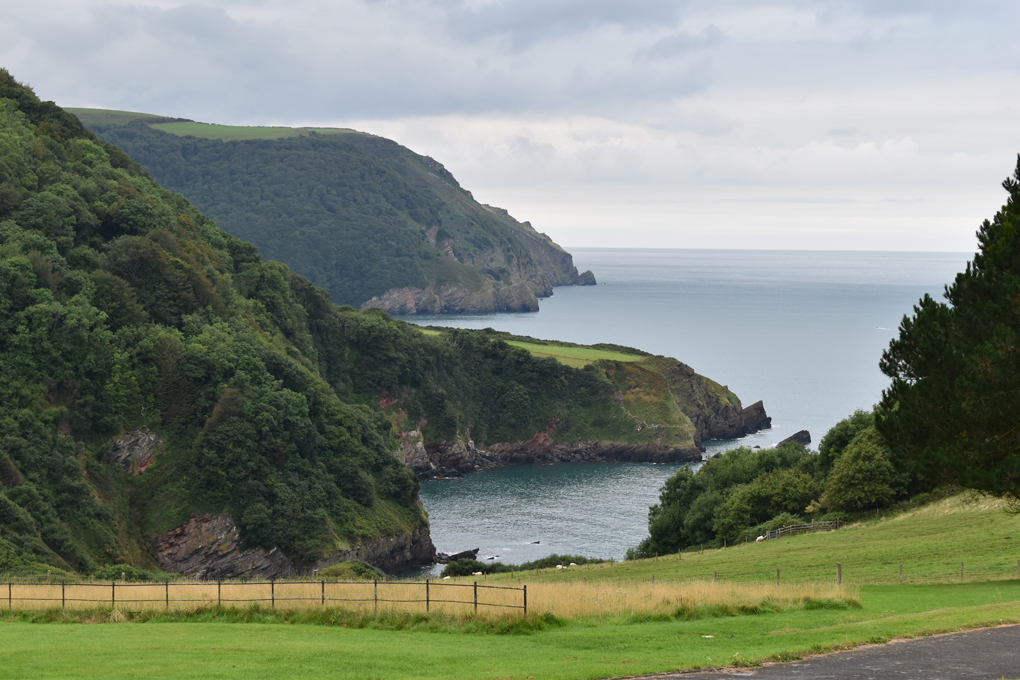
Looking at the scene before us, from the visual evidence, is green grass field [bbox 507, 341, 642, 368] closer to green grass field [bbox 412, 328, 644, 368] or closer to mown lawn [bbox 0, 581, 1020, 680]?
green grass field [bbox 412, 328, 644, 368]

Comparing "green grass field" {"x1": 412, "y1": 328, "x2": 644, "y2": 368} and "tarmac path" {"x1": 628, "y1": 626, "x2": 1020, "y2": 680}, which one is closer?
"tarmac path" {"x1": 628, "y1": 626, "x2": 1020, "y2": 680}

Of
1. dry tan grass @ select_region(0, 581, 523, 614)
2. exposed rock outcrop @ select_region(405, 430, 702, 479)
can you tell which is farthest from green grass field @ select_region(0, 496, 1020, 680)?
exposed rock outcrop @ select_region(405, 430, 702, 479)

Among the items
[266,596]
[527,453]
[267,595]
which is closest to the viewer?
[266,596]

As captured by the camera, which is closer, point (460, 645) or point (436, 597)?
point (460, 645)

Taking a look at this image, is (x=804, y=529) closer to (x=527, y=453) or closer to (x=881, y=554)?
(x=881, y=554)

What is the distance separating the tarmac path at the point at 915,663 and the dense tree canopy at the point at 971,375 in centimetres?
906

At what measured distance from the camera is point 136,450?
84.2 metres

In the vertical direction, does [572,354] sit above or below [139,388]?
above

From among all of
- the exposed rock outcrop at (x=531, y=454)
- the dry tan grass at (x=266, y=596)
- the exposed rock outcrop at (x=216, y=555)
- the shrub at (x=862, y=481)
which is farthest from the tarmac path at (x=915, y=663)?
the exposed rock outcrop at (x=531, y=454)

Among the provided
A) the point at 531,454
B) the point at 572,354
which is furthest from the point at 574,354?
the point at 531,454

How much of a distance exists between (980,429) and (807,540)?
21707mm

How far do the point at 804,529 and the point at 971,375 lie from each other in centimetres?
2837

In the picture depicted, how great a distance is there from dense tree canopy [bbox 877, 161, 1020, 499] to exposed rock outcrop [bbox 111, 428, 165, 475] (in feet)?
220

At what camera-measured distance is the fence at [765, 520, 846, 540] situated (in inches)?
2223
